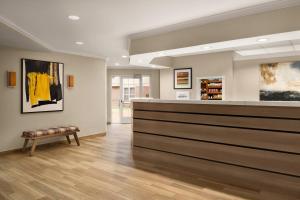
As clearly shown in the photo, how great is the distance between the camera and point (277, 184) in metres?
2.83

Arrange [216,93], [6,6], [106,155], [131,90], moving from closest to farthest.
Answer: [6,6], [106,155], [216,93], [131,90]

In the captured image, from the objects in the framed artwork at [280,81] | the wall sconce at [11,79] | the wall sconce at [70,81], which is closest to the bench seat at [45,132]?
the wall sconce at [11,79]

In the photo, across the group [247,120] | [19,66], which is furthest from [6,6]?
[247,120]

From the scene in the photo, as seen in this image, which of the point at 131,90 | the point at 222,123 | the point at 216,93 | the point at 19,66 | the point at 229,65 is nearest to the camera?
the point at 222,123

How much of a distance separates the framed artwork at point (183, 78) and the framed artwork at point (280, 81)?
2.15 metres

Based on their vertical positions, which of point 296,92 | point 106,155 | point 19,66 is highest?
point 19,66

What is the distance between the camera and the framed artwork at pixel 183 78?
23.4ft

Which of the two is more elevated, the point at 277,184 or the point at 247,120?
the point at 247,120

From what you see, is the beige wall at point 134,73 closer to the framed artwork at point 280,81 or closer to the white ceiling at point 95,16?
the framed artwork at point 280,81

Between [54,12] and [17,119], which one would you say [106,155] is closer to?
[17,119]

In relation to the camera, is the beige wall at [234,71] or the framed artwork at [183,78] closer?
the beige wall at [234,71]

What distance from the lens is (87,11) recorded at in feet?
9.97

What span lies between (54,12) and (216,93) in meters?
5.29

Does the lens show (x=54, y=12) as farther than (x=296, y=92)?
No
